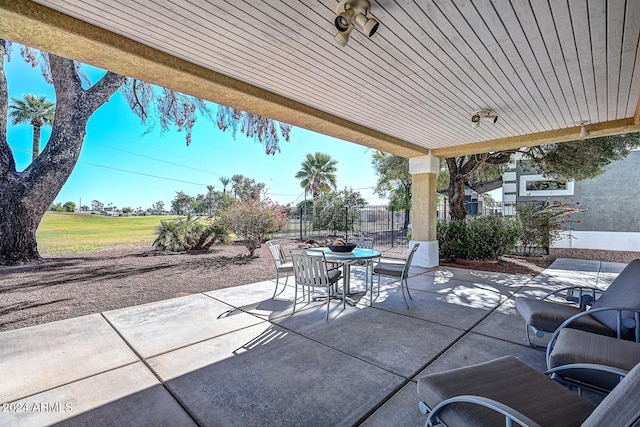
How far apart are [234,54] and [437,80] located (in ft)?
7.07

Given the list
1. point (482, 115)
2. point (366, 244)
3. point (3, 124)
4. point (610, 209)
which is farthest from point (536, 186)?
point (3, 124)

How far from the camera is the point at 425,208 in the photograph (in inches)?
268

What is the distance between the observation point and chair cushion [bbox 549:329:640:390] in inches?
65.3

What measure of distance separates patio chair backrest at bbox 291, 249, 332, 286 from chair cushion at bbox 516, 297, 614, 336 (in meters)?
2.00

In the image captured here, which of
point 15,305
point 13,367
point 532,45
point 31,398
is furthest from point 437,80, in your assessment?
point 15,305

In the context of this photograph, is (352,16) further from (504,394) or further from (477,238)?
(477,238)

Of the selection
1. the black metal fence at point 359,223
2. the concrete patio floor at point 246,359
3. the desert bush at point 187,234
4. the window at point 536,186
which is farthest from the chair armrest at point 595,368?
the window at point 536,186

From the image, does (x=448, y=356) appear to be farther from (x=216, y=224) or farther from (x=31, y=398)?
(x=216, y=224)

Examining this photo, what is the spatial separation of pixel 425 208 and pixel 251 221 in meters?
4.59

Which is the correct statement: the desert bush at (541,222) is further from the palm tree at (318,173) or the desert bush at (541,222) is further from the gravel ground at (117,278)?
the palm tree at (318,173)

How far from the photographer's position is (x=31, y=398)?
202cm

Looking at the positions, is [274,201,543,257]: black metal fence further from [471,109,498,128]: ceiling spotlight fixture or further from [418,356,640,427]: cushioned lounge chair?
[418,356,640,427]: cushioned lounge chair

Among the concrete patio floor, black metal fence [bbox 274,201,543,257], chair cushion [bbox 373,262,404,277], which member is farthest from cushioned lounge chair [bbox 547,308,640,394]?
black metal fence [bbox 274,201,543,257]

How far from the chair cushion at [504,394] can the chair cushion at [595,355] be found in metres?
0.36
